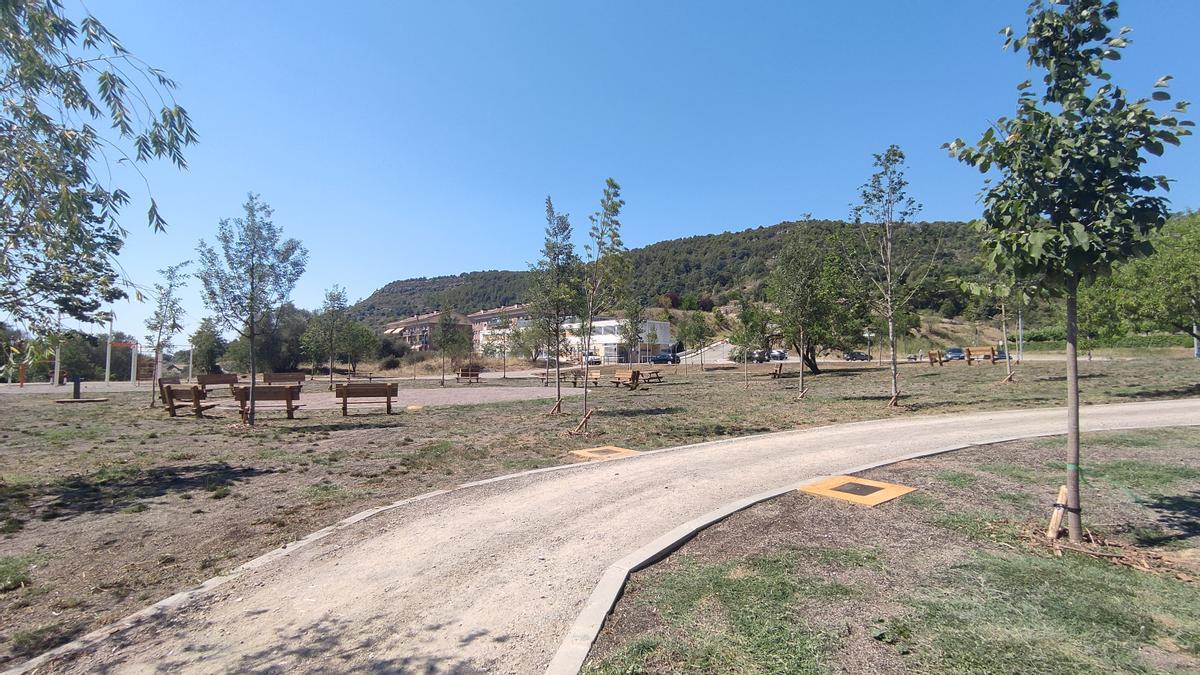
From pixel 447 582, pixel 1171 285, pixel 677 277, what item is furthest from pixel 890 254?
pixel 677 277

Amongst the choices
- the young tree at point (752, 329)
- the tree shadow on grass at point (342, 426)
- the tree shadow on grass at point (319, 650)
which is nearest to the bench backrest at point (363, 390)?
the tree shadow on grass at point (342, 426)

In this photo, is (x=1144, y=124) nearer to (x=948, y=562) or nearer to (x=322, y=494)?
(x=948, y=562)

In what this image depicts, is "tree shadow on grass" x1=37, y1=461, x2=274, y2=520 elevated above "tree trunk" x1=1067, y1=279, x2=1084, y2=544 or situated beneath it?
situated beneath

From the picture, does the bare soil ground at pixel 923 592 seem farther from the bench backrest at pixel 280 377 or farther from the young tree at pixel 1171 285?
the bench backrest at pixel 280 377

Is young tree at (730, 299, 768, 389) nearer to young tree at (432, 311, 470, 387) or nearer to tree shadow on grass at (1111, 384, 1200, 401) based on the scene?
tree shadow on grass at (1111, 384, 1200, 401)

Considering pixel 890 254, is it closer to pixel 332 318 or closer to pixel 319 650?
pixel 319 650

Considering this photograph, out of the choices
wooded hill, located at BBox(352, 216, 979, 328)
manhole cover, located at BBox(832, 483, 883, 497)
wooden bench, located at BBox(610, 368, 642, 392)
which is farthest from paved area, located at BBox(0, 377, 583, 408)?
wooded hill, located at BBox(352, 216, 979, 328)

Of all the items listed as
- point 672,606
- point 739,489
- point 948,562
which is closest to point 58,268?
point 672,606

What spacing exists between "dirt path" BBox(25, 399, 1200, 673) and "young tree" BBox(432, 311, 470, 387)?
4135 cm

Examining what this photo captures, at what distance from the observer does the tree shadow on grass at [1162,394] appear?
15172 millimetres

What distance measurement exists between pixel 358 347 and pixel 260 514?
44.2m

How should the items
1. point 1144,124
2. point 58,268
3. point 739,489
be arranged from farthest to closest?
point 739,489
point 58,268
point 1144,124

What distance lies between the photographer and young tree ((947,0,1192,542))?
426cm

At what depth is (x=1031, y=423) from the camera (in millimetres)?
11242
